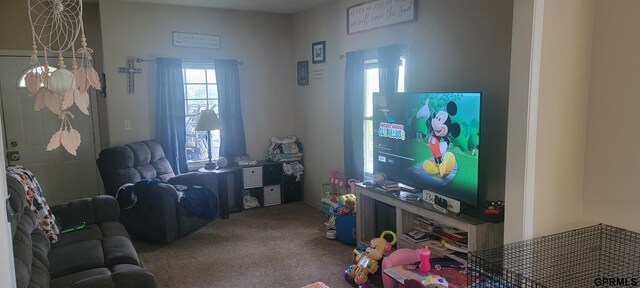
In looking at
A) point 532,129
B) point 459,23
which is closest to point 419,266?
point 532,129

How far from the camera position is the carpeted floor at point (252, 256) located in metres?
3.38

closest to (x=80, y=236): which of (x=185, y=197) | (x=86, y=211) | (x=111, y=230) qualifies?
(x=111, y=230)

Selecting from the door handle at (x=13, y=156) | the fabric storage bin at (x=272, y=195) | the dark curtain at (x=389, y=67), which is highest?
the dark curtain at (x=389, y=67)

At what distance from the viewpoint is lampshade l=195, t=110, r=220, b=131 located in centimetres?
491

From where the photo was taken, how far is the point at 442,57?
3393 mm

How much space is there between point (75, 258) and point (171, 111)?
2.51 metres

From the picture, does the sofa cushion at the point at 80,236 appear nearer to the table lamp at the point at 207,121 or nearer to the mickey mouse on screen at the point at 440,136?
the table lamp at the point at 207,121

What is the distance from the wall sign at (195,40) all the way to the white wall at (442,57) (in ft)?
3.81

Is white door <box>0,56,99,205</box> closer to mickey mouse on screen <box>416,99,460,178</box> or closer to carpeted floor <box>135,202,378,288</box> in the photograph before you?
carpeted floor <box>135,202,378,288</box>

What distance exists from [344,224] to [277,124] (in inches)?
85.3

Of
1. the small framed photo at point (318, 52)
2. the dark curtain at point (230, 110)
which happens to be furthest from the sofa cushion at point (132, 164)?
the small framed photo at point (318, 52)

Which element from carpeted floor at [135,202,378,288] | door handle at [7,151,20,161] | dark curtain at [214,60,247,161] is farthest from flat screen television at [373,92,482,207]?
door handle at [7,151,20,161]

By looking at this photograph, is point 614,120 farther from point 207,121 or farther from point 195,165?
point 195,165

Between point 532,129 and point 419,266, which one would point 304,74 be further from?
point 532,129
